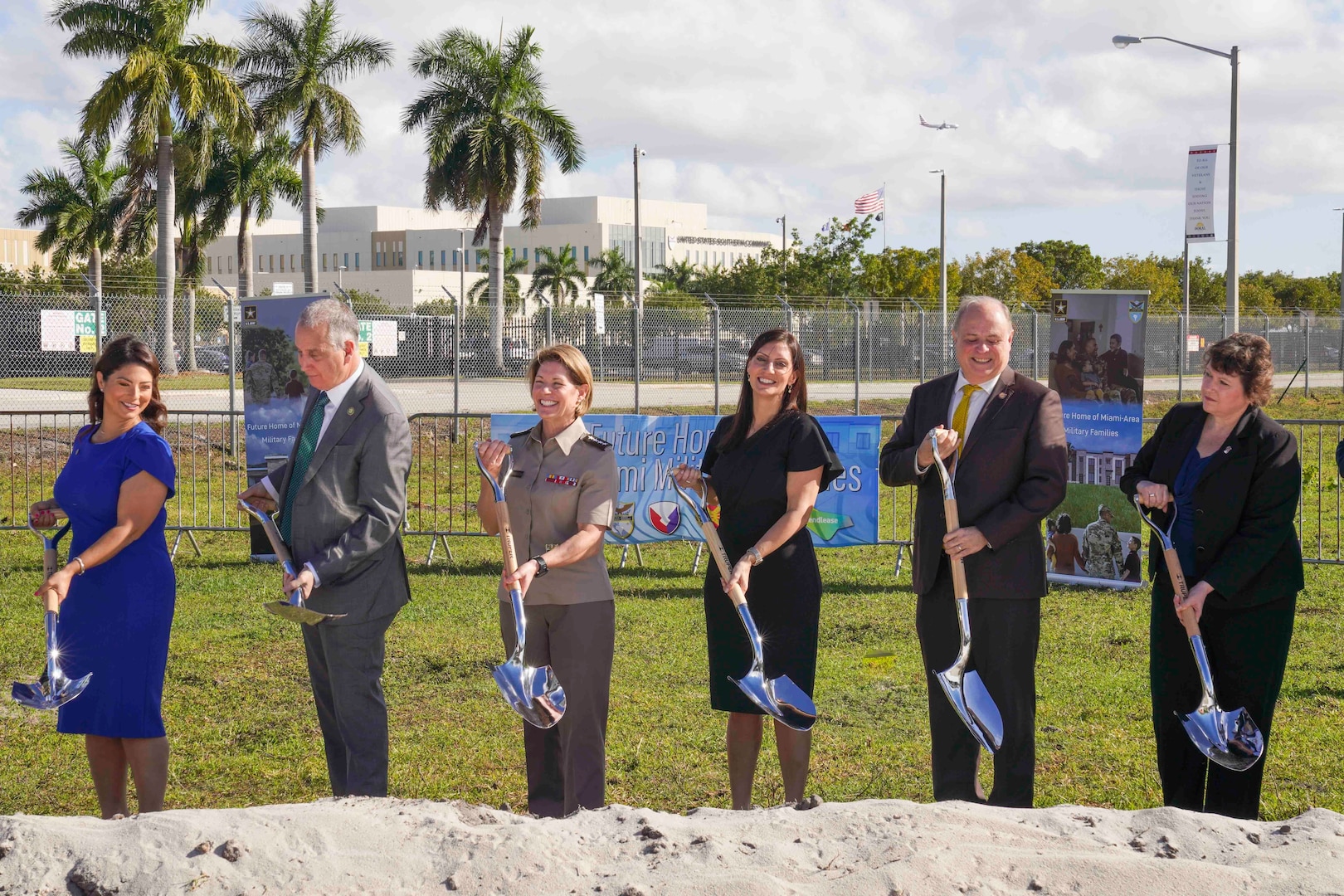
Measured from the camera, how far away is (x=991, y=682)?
4.01 m

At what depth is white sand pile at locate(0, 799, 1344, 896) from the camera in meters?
2.82

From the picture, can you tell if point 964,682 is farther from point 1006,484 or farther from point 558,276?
point 558,276

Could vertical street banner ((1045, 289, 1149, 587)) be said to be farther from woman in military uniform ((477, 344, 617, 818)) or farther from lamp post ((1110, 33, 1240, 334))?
lamp post ((1110, 33, 1240, 334))

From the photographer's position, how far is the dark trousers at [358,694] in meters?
3.99

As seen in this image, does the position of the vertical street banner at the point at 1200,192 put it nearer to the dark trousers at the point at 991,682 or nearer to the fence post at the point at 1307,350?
the fence post at the point at 1307,350

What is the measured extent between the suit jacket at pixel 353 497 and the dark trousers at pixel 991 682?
6.00 feet

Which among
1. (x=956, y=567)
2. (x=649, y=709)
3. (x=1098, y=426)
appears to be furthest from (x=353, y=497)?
(x=1098, y=426)

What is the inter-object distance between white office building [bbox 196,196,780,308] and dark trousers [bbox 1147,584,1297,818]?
95118 mm

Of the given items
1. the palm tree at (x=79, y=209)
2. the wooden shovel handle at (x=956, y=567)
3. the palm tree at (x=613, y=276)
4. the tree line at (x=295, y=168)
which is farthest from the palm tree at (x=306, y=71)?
the palm tree at (x=613, y=276)

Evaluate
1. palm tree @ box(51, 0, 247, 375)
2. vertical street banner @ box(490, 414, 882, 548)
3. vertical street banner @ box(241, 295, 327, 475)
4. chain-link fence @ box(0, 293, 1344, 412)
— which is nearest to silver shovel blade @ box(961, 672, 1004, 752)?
vertical street banner @ box(490, 414, 882, 548)

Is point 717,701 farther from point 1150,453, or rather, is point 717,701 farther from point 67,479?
point 67,479

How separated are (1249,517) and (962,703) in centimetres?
117

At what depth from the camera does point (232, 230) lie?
11288cm

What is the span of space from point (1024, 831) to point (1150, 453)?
171 centimetres
